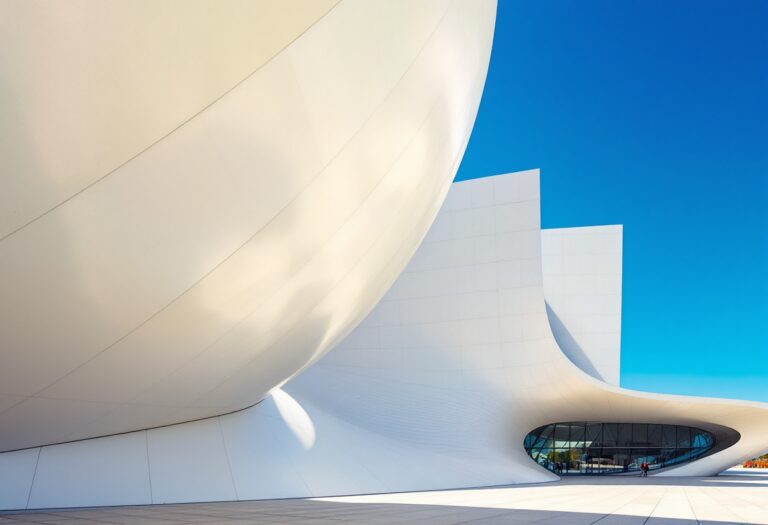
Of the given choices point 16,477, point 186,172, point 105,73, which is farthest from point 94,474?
point 105,73

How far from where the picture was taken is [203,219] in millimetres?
4926

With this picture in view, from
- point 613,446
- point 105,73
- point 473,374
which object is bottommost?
point 105,73

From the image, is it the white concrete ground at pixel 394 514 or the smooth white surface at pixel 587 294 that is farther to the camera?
the smooth white surface at pixel 587 294

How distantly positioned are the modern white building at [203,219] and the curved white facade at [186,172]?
18 millimetres

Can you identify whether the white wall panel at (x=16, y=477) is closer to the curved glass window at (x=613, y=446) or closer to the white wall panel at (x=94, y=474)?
the white wall panel at (x=94, y=474)

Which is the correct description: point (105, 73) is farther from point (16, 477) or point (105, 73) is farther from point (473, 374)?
point (473, 374)

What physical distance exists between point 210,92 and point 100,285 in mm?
1989

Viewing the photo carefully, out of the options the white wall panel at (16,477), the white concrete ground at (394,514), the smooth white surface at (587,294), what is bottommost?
the white concrete ground at (394,514)

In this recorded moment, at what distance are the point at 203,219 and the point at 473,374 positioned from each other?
19.5 m

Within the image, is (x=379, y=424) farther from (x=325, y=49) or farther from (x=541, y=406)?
(x=325, y=49)

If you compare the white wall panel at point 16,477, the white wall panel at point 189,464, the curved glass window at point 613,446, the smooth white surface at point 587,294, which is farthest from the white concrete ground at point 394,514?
the curved glass window at point 613,446

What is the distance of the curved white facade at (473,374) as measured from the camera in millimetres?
15464

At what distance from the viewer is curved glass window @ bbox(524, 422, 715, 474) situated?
114 ft

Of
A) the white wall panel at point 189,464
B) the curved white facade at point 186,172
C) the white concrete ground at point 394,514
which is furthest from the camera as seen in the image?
the white wall panel at point 189,464
